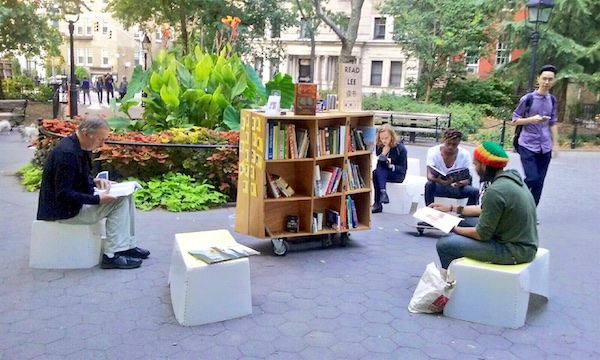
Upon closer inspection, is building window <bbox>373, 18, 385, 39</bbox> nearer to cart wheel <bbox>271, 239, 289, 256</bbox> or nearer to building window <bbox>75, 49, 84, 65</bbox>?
cart wheel <bbox>271, 239, 289, 256</bbox>

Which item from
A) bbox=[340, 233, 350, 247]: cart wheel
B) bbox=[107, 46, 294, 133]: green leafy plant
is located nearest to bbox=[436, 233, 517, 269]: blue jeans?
bbox=[340, 233, 350, 247]: cart wheel

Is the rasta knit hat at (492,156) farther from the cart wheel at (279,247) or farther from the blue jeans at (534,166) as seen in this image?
the blue jeans at (534,166)

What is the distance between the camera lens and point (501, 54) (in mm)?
24922

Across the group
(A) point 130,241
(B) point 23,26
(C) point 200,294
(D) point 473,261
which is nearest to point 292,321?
(C) point 200,294

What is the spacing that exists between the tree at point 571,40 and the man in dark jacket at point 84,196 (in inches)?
728

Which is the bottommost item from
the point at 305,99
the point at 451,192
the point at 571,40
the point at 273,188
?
the point at 451,192

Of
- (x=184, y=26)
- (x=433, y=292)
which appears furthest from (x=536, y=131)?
(x=184, y=26)

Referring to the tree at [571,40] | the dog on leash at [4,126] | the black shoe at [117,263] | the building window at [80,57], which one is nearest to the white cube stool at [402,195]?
the black shoe at [117,263]

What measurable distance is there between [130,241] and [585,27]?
1995 cm

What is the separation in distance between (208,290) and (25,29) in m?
18.8

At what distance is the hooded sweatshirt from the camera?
4078 mm

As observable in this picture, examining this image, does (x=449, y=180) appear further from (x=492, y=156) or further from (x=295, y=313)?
(x=295, y=313)

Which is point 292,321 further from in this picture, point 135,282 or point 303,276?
point 135,282

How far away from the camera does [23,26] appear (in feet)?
63.2
